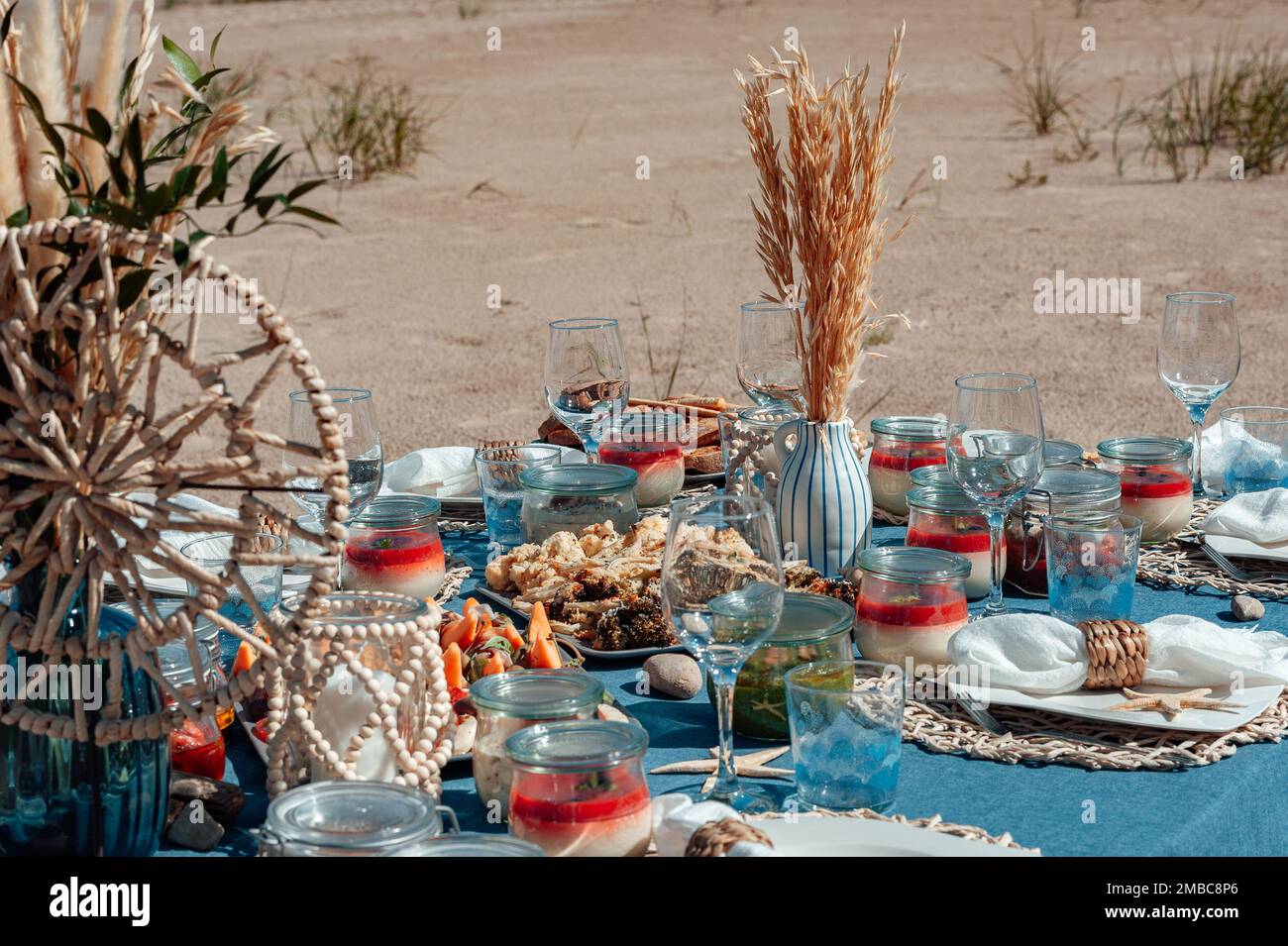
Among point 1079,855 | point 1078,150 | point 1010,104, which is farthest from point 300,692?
point 1010,104

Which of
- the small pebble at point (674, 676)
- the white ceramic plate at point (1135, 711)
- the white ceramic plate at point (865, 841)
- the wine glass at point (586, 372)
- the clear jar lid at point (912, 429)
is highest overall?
the wine glass at point (586, 372)

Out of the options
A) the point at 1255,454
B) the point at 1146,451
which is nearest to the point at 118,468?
the point at 1146,451

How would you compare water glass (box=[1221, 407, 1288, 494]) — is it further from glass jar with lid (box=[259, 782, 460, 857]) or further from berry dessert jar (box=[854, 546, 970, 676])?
glass jar with lid (box=[259, 782, 460, 857])

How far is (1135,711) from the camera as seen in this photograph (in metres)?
1.84

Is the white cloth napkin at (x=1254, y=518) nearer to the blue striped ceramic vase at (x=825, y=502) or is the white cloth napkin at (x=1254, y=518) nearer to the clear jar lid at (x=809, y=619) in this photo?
the blue striped ceramic vase at (x=825, y=502)

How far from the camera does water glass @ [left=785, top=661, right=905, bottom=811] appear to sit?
1.61 metres

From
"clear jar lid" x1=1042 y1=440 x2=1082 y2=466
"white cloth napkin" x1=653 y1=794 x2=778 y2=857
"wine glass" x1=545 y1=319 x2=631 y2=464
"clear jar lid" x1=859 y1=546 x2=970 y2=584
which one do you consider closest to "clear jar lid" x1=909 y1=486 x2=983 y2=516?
"clear jar lid" x1=859 y1=546 x2=970 y2=584

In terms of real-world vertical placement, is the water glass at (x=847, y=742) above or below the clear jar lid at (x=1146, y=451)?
below

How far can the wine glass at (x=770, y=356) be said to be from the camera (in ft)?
8.66

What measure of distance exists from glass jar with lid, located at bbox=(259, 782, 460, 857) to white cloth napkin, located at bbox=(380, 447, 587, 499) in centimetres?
154

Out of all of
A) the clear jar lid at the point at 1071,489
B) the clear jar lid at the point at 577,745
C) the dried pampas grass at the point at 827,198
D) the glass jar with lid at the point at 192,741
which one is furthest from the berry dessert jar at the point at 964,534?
the glass jar with lid at the point at 192,741

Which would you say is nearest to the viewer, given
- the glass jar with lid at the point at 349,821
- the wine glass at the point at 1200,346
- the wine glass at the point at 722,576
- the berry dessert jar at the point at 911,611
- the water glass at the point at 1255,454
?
the glass jar with lid at the point at 349,821

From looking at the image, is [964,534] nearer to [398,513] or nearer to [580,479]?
[580,479]

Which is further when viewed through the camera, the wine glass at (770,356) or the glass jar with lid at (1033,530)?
the wine glass at (770,356)
